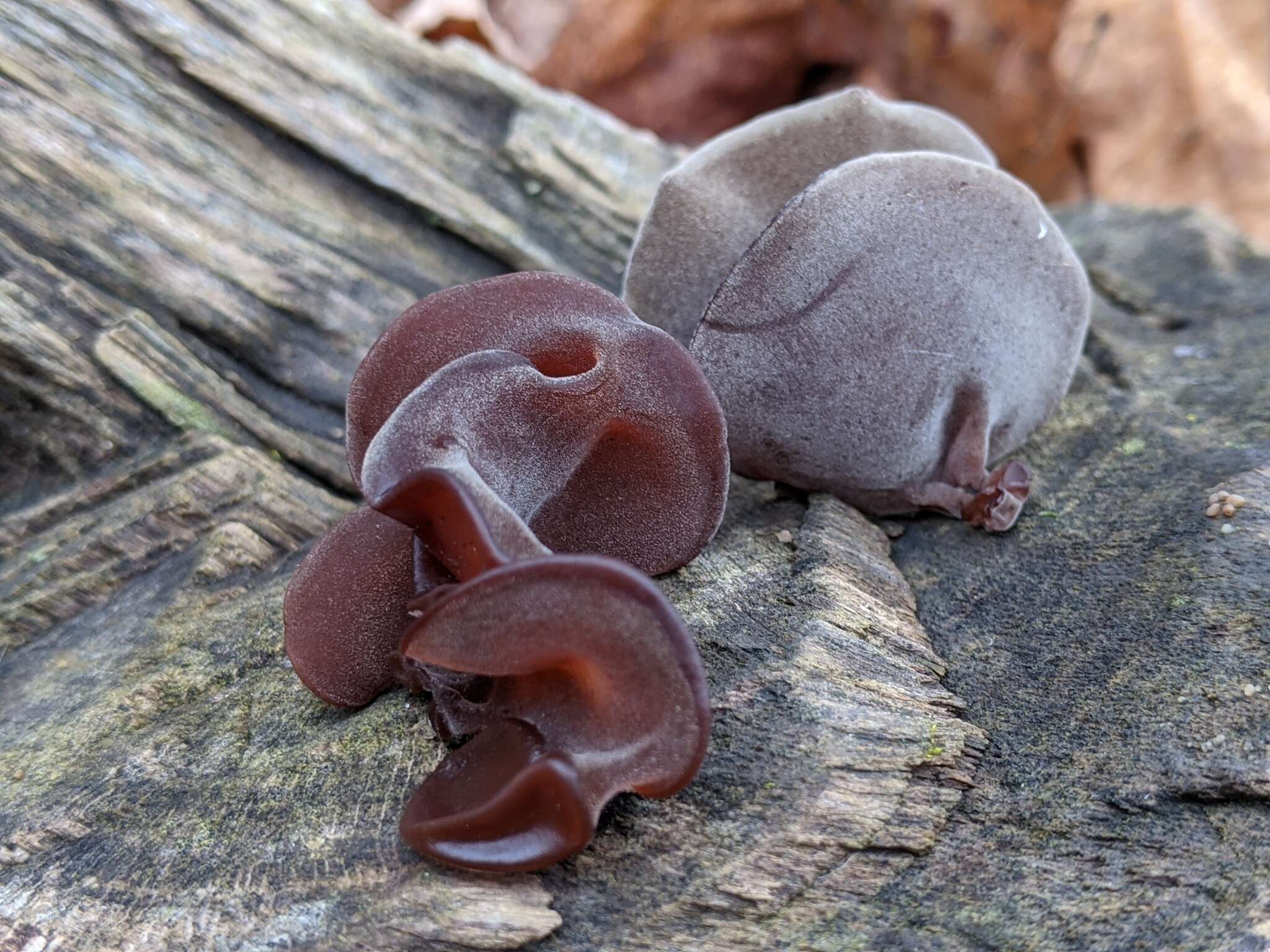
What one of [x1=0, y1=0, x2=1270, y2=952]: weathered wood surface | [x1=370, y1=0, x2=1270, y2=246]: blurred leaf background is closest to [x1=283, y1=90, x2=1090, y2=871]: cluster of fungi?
[x1=0, y1=0, x2=1270, y2=952]: weathered wood surface

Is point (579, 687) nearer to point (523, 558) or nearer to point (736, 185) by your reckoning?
point (523, 558)

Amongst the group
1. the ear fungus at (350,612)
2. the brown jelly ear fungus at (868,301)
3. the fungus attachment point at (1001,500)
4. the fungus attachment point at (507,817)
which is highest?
the brown jelly ear fungus at (868,301)

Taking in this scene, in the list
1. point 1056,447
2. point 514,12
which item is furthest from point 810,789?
point 514,12

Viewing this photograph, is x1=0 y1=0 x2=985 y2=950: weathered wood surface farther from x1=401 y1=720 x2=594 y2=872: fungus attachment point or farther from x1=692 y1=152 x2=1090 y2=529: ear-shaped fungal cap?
x1=692 y1=152 x2=1090 y2=529: ear-shaped fungal cap

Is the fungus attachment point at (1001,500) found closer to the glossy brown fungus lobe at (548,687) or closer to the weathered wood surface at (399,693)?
the weathered wood surface at (399,693)

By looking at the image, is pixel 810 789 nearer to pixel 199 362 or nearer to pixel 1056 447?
pixel 1056 447

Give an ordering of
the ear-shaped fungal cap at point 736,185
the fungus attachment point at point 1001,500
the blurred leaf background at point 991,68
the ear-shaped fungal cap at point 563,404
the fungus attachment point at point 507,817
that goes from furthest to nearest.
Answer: the blurred leaf background at point 991,68, the ear-shaped fungal cap at point 736,185, the fungus attachment point at point 1001,500, the ear-shaped fungal cap at point 563,404, the fungus attachment point at point 507,817

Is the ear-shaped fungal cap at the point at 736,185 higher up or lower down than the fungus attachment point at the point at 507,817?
higher up

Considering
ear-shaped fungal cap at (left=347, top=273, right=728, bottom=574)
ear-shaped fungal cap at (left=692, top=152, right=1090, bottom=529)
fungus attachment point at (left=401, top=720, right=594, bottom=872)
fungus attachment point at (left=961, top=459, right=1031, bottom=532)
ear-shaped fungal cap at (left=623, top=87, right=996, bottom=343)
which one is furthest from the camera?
ear-shaped fungal cap at (left=623, top=87, right=996, bottom=343)

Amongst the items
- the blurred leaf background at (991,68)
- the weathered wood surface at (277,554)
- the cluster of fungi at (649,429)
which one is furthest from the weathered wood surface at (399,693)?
the blurred leaf background at (991,68)
